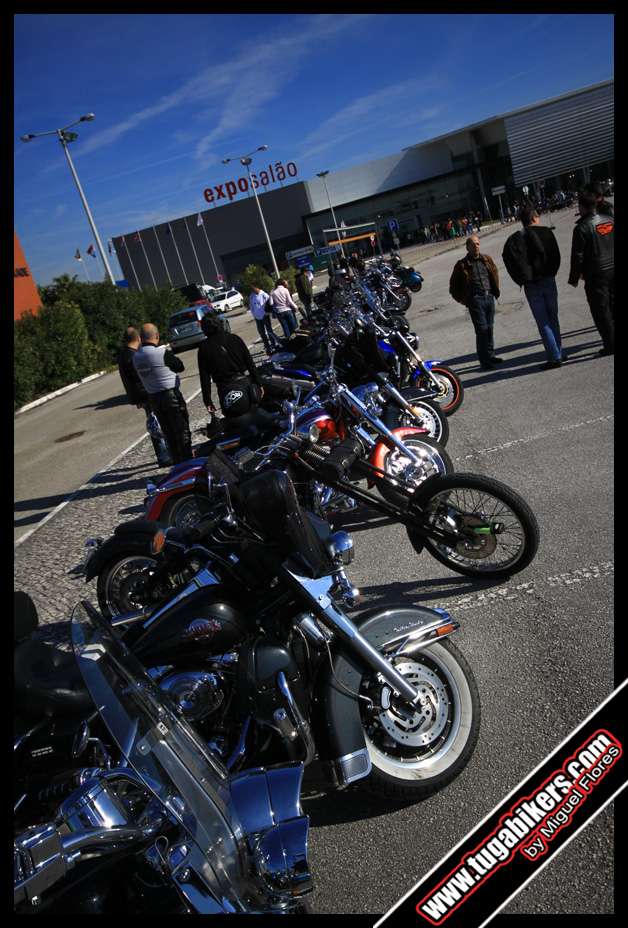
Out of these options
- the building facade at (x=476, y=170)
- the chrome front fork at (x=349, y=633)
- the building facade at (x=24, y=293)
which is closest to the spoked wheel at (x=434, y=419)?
the building facade at (x=476, y=170)

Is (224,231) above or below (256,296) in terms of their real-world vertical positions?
above

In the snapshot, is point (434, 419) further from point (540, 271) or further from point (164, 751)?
point (164, 751)

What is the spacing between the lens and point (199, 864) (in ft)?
5.57

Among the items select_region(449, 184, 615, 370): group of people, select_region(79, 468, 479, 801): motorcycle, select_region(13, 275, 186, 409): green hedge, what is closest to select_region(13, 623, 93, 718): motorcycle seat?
select_region(79, 468, 479, 801): motorcycle

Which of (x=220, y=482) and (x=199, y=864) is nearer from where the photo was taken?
(x=199, y=864)

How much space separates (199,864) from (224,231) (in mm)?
15467

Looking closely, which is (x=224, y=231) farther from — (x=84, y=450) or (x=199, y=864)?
(x=199, y=864)

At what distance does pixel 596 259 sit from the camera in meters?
7.22

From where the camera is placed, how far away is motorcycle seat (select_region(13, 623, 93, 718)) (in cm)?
221

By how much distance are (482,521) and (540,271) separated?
449cm

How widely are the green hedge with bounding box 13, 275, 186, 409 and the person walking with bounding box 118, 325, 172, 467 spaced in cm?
1131

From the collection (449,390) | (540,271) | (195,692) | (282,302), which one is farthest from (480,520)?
(282,302)

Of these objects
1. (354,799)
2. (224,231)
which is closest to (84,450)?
(224,231)

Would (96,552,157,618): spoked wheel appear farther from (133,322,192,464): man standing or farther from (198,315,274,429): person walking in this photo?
(133,322,192,464): man standing
